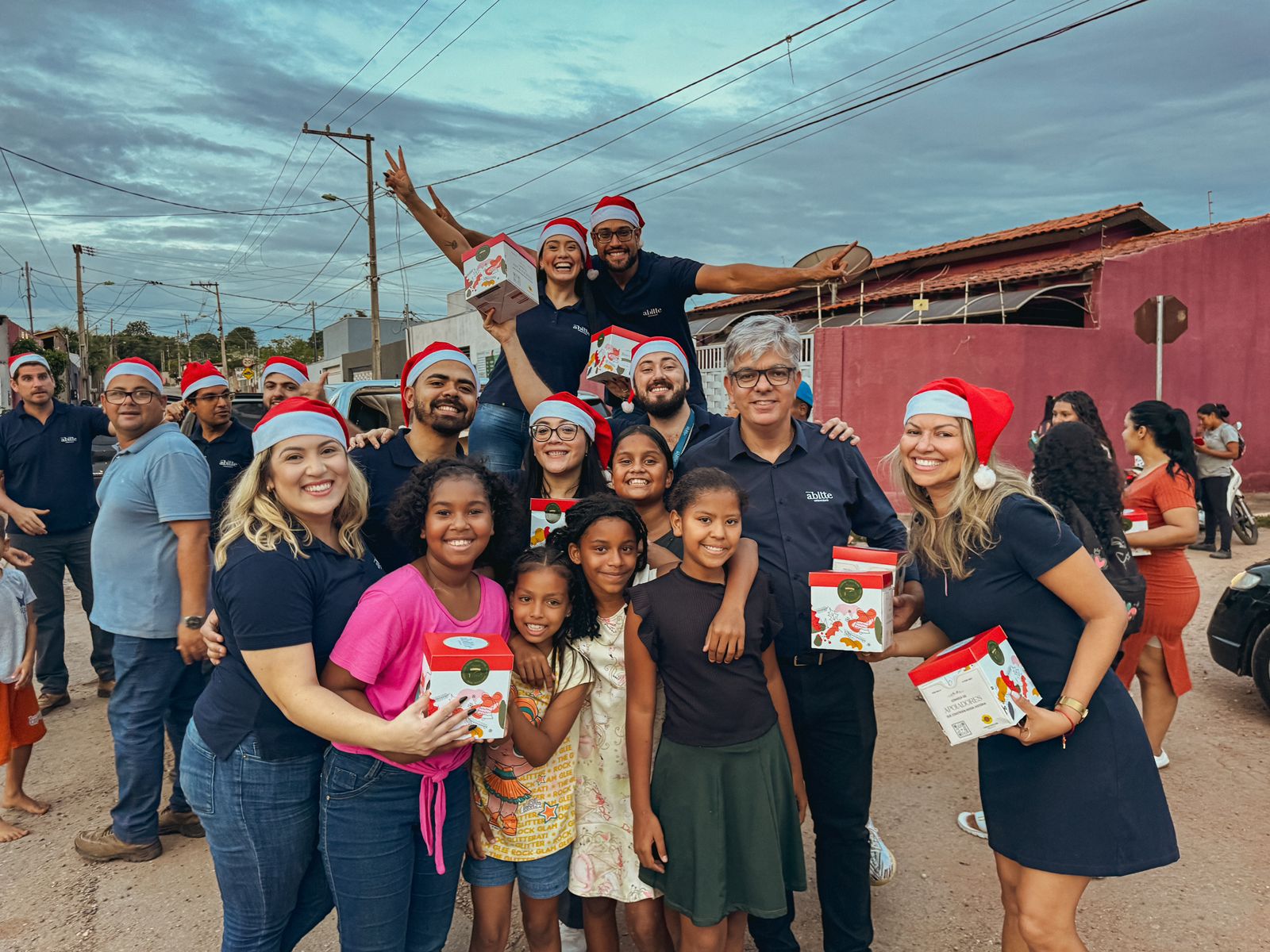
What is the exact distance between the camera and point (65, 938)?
10.6 ft

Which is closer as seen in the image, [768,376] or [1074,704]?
[1074,704]

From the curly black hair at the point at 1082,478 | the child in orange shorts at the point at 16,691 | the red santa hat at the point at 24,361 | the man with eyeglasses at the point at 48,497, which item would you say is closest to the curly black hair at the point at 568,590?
the curly black hair at the point at 1082,478

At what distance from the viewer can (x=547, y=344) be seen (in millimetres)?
4074

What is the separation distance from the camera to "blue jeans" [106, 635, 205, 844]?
12.0ft

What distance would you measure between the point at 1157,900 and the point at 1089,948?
538mm

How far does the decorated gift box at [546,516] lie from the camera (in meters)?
2.85

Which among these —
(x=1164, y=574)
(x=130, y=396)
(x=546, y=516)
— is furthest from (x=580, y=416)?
(x=1164, y=574)

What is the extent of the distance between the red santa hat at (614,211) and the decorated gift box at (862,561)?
240 centimetres

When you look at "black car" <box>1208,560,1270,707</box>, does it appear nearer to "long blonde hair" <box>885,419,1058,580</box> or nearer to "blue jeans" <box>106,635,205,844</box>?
"long blonde hair" <box>885,419,1058,580</box>

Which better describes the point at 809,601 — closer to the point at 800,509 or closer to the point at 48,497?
the point at 800,509

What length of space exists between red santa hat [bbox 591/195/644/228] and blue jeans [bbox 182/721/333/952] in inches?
118

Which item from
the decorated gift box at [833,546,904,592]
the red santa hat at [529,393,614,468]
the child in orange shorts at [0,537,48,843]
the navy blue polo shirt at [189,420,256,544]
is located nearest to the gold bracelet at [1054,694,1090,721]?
the decorated gift box at [833,546,904,592]

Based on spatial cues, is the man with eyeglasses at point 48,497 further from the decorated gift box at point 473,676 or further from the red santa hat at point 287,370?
the decorated gift box at point 473,676

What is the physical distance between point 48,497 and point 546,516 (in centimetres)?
454
